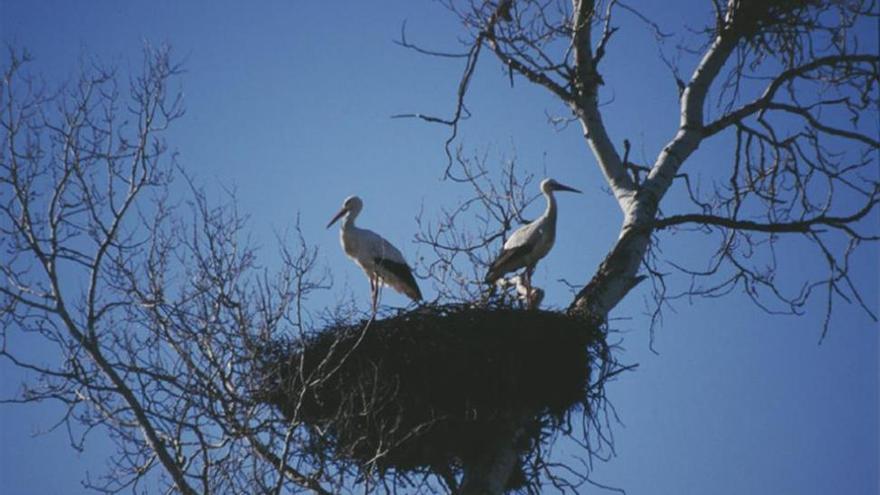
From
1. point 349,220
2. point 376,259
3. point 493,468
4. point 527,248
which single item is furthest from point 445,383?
point 349,220

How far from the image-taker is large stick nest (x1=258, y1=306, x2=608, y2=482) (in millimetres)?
7660

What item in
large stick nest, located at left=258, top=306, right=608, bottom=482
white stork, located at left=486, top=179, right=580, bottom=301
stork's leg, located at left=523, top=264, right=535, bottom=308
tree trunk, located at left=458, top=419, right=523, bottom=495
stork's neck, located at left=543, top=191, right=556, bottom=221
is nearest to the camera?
tree trunk, located at left=458, top=419, right=523, bottom=495

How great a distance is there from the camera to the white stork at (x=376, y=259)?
11844 mm

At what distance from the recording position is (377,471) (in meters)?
7.64

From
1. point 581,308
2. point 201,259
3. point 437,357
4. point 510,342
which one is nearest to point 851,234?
point 581,308

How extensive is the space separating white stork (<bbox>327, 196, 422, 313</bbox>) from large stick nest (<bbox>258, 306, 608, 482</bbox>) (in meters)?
3.67

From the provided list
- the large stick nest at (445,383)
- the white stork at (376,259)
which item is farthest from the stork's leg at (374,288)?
the large stick nest at (445,383)

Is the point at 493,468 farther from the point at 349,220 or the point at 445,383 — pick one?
the point at 349,220

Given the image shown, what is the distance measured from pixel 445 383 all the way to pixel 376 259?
4.20 metres

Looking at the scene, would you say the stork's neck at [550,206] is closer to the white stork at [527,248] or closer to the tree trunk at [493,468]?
the white stork at [527,248]

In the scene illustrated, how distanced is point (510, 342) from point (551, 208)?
4021 mm

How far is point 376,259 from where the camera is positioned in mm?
11883

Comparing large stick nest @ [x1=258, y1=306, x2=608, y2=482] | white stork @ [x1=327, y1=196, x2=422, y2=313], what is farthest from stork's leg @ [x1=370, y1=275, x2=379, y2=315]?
large stick nest @ [x1=258, y1=306, x2=608, y2=482]

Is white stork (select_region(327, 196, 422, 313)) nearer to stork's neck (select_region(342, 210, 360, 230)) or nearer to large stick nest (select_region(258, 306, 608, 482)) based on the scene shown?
stork's neck (select_region(342, 210, 360, 230))
